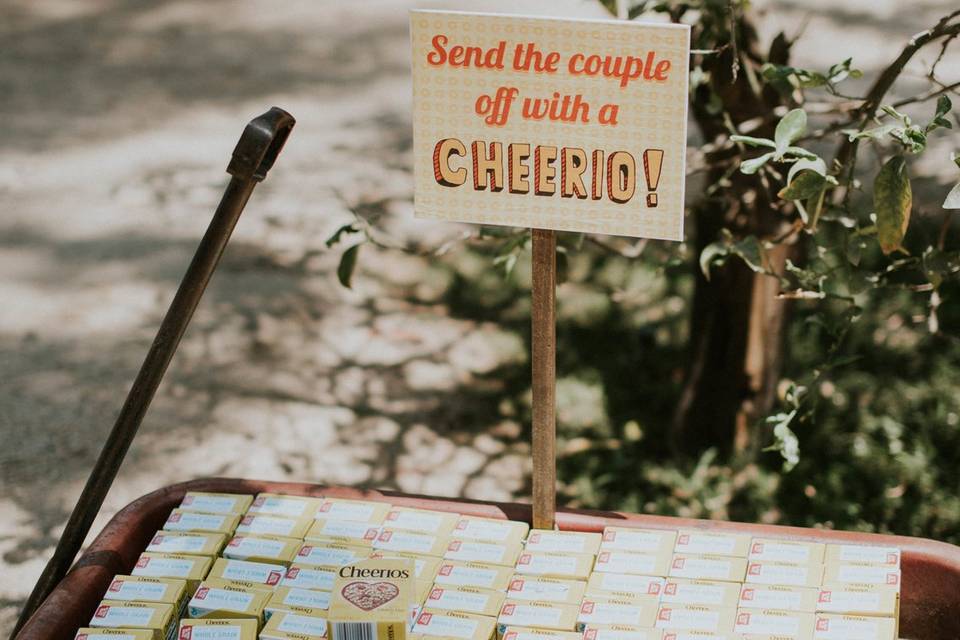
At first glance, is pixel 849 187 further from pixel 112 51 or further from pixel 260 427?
pixel 112 51

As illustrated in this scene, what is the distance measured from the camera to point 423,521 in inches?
70.3

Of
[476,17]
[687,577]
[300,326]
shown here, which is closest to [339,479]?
[300,326]

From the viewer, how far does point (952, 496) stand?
2.83m

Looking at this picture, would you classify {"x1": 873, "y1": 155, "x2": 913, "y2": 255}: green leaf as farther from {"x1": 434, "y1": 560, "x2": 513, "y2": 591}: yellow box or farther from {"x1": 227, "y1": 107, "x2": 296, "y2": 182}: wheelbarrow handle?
{"x1": 227, "y1": 107, "x2": 296, "y2": 182}: wheelbarrow handle

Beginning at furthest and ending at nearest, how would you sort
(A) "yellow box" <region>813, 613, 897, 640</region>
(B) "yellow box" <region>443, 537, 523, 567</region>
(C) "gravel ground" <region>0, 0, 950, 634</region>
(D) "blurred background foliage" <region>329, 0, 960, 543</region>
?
(C) "gravel ground" <region>0, 0, 950, 634</region> < (D) "blurred background foliage" <region>329, 0, 960, 543</region> < (B) "yellow box" <region>443, 537, 523, 567</region> < (A) "yellow box" <region>813, 613, 897, 640</region>

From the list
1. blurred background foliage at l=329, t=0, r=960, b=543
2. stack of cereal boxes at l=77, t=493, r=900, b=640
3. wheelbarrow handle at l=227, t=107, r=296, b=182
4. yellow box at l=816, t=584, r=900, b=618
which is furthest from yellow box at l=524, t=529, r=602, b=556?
wheelbarrow handle at l=227, t=107, r=296, b=182

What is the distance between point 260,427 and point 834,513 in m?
1.63

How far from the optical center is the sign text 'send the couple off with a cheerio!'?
1450 mm

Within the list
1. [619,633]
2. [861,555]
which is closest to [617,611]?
[619,633]

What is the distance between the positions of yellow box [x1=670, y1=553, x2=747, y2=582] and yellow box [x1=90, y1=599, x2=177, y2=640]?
73 centimetres

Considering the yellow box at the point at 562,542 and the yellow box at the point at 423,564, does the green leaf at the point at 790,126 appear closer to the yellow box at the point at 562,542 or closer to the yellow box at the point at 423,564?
the yellow box at the point at 562,542

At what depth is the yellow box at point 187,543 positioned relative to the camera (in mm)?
1721

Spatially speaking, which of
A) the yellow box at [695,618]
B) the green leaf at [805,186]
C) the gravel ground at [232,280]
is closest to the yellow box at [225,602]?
the yellow box at [695,618]

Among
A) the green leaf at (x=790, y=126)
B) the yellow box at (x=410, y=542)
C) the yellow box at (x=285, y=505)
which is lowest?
the yellow box at (x=285, y=505)
